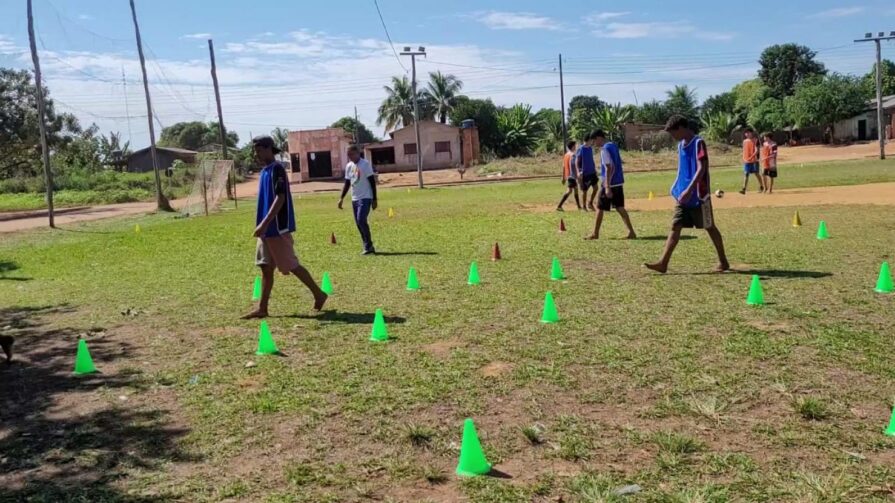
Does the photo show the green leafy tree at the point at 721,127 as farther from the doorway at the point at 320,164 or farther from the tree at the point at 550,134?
the doorway at the point at 320,164

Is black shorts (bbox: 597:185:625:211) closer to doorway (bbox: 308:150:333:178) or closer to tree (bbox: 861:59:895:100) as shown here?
doorway (bbox: 308:150:333:178)

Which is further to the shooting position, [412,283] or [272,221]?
[412,283]

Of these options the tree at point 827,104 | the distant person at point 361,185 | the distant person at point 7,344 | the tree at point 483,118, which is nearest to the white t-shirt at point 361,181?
the distant person at point 361,185

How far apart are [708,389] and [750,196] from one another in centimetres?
1736

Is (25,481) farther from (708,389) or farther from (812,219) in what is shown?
(812,219)

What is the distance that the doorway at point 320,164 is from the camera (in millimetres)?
63938

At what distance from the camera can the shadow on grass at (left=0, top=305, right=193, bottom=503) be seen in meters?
3.79

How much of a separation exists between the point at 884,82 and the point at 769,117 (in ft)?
94.3

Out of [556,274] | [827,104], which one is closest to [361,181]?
[556,274]

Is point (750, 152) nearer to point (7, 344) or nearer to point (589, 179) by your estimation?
point (589, 179)

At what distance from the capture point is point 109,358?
637 cm

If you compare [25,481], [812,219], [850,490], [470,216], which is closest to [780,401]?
[850,490]

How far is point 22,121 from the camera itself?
140 feet

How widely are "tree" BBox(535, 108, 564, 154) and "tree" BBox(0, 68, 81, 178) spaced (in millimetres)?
39119
